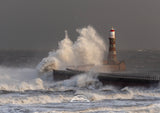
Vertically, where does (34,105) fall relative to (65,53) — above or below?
below

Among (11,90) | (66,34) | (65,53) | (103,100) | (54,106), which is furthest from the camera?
(66,34)

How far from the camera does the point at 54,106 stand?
1110 centimetres

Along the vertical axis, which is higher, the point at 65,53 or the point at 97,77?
the point at 65,53

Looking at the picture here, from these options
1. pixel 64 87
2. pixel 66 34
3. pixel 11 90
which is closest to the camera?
pixel 11 90

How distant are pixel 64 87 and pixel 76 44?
417 inches

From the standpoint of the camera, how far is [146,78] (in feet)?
53.2

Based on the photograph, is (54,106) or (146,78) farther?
(146,78)

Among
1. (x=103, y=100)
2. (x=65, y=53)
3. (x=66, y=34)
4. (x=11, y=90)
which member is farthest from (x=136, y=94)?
(x=66, y=34)

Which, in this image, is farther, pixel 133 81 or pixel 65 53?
pixel 65 53

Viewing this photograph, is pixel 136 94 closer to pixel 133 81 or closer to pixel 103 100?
pixel 133 81

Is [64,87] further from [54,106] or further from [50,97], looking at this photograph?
[54,106]

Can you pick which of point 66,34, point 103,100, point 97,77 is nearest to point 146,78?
point 97,77

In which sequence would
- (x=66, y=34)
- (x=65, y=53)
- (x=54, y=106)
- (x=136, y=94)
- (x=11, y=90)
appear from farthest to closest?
(x=66, y=34), (x=65, y=53), (x=11, y=90), (x=136, y=94), (x=54, y=106)

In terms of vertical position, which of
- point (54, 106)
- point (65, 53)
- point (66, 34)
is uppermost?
point (66, 34)
